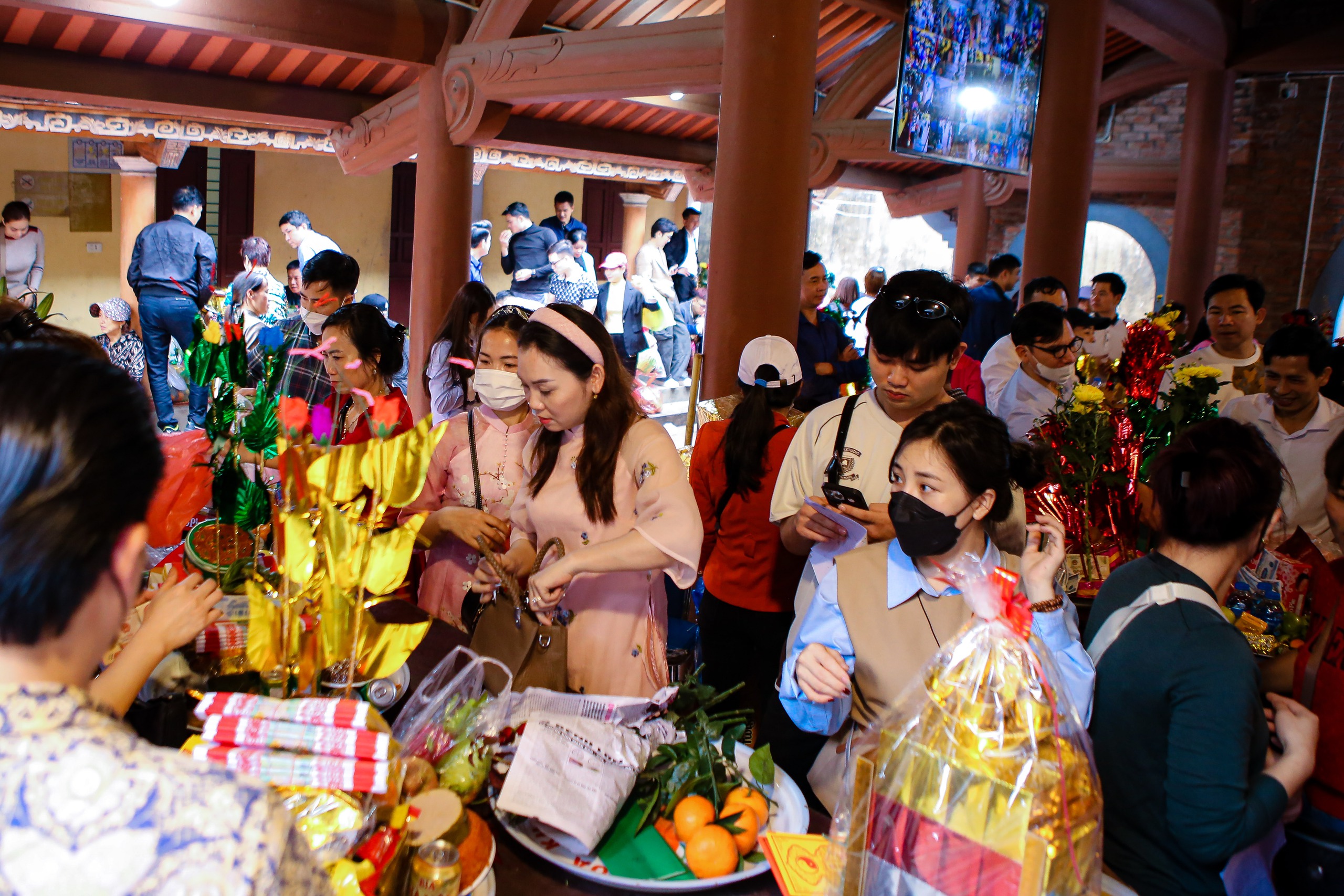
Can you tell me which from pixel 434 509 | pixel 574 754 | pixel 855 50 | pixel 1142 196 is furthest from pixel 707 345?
pixel 1142 196

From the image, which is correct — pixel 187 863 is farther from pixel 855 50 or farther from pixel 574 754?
pixel 855 50

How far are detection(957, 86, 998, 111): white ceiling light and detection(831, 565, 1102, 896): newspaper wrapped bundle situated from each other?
18.2ft

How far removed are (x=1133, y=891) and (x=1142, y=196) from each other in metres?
11.6

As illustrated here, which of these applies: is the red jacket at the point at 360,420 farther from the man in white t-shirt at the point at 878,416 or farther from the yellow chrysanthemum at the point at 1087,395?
the yellow chrysanthemum at the point at 1087,395

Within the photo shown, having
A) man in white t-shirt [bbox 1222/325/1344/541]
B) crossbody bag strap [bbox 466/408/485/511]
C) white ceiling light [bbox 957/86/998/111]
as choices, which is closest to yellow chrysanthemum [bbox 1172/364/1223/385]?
man in white t-shirt [bbox 1222/325/1344/541]

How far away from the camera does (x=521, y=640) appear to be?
5.68ft

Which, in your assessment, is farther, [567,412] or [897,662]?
[567,412]

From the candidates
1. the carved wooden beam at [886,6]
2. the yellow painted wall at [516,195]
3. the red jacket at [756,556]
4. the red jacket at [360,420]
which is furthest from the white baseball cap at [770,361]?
the yellow painted wall at [516,195]

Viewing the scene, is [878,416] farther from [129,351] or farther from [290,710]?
[129,351]

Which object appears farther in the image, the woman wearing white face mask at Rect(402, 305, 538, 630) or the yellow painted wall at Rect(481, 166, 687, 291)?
the yellow painted wall at Rect(481, 166, 687, 291)

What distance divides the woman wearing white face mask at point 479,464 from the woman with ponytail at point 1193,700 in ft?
4.43

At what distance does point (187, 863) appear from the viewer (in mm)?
631

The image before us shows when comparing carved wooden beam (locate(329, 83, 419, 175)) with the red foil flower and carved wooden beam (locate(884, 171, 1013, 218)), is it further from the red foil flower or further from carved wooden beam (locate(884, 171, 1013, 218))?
carved wooden beam (locate(884, 171, 1013, 218))

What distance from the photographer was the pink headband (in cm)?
191
